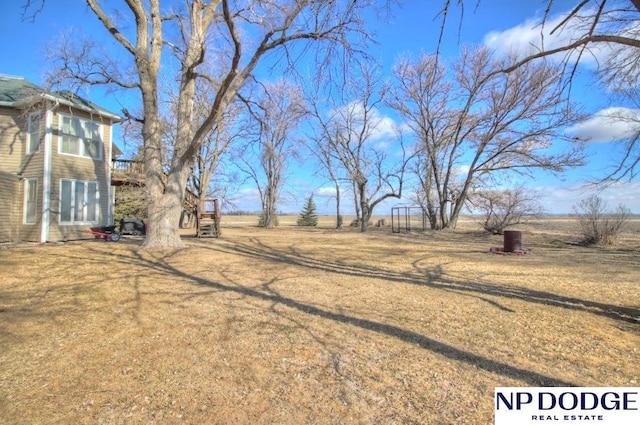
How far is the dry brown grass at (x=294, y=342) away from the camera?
2.96 metres

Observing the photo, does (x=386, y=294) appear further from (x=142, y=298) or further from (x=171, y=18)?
(x=171, y=18)

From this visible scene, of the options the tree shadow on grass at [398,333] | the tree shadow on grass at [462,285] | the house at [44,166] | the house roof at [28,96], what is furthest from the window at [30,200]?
the tree shadow on grass at [398,333]

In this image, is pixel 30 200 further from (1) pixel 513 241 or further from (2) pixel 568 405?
(1) pixel 513 241

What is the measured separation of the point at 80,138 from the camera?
15.3 m

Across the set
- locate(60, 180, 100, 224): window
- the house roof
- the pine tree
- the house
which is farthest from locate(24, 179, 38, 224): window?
the pine tree

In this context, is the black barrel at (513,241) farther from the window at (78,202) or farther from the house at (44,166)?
the window at (78,202)

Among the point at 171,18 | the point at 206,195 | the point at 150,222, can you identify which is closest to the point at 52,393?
the point at 150,222

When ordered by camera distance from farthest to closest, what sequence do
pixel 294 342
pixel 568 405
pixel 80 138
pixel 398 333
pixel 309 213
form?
pixel 309 213, pixel 80 138, pixel 398 333, pixel 294 342, pixel 568 405

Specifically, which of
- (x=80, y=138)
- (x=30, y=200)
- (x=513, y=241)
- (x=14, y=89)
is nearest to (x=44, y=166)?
(x=30, y=200)

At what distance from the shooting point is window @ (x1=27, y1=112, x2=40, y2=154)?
14.2 m

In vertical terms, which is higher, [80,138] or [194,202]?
[80,138]

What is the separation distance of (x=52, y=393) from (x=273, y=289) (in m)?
3.71

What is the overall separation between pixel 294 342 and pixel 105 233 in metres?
13.0

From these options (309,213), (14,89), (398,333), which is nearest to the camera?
(398,333)
